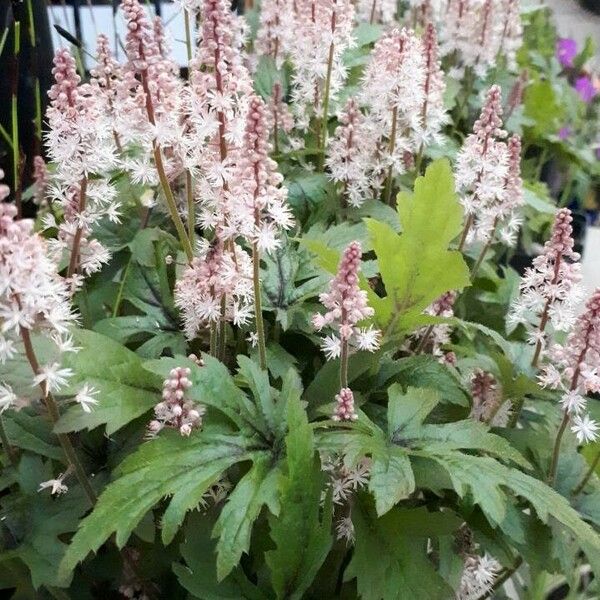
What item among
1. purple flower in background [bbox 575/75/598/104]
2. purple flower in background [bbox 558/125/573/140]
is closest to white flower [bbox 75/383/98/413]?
purple flower in background [bbox 558/125/573/140]

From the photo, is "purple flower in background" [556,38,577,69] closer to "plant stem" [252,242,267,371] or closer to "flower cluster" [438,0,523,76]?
"flower cluster" [438,0,523,76]

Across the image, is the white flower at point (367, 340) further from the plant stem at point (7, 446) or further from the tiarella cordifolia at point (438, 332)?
the plant stem at point (7, 446)

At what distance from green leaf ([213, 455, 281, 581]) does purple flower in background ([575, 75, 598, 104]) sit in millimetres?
1645

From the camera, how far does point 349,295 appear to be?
51cm

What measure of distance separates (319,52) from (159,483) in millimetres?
536

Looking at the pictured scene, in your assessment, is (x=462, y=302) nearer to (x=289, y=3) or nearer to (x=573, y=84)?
(x=289, y=3)

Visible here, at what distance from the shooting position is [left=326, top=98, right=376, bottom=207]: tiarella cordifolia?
0.80m

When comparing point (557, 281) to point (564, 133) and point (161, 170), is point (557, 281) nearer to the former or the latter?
point (161, 170)

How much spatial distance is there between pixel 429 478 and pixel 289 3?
66 centimetres

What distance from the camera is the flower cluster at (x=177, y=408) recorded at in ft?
1.66

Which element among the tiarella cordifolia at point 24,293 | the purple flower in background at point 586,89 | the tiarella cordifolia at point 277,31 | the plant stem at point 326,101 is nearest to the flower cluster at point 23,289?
the tiarella cordifolia at point 24,293

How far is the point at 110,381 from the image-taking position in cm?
57

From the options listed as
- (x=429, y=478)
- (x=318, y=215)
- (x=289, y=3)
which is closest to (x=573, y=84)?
(x=289, y=3)

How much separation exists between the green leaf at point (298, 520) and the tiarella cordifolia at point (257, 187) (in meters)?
0.12
